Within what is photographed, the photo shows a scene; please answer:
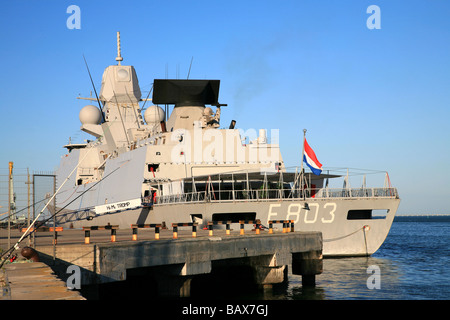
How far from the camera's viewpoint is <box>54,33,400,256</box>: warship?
30.2m

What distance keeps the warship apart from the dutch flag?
0.26 m

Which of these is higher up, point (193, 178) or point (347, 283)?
point (193, 178)

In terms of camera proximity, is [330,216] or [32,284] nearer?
[32,284]

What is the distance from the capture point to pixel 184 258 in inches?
677

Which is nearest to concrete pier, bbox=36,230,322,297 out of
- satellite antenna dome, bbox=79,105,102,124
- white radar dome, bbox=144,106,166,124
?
white radar dome, bbox=144,106,166,124

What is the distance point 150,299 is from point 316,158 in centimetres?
1410

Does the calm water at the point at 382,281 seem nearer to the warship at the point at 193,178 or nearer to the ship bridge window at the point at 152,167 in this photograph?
the warship at the point at 193,178

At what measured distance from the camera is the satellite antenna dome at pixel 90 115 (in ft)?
173

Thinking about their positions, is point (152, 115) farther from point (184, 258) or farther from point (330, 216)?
point (184, 258)

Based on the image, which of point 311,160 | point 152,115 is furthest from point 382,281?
point 152,115

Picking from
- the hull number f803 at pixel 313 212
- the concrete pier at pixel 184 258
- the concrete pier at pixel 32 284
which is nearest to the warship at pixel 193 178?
the hull number f803 at pixel 313 212

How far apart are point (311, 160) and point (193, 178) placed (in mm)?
6983

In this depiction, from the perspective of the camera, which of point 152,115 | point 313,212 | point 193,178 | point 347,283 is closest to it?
point 347,283
